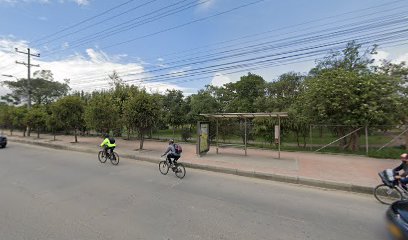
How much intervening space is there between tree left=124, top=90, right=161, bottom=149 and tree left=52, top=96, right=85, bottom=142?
6969mm

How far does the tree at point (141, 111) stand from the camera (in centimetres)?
1374

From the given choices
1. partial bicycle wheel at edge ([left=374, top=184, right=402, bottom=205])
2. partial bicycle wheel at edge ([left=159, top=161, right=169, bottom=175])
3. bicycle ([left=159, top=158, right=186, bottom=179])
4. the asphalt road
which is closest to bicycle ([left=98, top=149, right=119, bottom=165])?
the asphalt road

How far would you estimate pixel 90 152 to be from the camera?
14.8m

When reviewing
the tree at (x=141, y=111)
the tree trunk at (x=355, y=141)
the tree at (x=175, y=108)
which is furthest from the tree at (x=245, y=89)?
the tree at (x=141, y=111)

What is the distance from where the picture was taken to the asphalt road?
4109 millimetres

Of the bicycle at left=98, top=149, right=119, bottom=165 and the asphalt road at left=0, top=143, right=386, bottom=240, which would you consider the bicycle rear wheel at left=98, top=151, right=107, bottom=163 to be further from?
the asphalt road at left=0, top=143, right=386, bottom=240

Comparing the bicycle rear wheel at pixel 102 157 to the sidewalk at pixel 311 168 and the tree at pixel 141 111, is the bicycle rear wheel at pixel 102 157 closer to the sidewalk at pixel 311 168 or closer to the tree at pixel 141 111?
the sidewalk at pixel 311 168

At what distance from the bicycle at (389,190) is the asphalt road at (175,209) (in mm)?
284

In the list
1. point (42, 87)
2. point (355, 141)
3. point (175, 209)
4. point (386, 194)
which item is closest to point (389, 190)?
point (386, 194)

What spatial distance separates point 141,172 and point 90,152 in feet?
24.4

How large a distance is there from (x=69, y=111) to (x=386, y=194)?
2037cm

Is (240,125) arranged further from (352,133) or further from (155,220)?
(155,220)

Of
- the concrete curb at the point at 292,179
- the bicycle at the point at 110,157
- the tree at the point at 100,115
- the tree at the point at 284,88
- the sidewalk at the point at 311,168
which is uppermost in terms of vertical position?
the tree at the point at 284,88

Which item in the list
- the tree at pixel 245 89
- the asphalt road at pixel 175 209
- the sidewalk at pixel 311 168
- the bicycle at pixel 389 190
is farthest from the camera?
the tree at pixel 245 89
